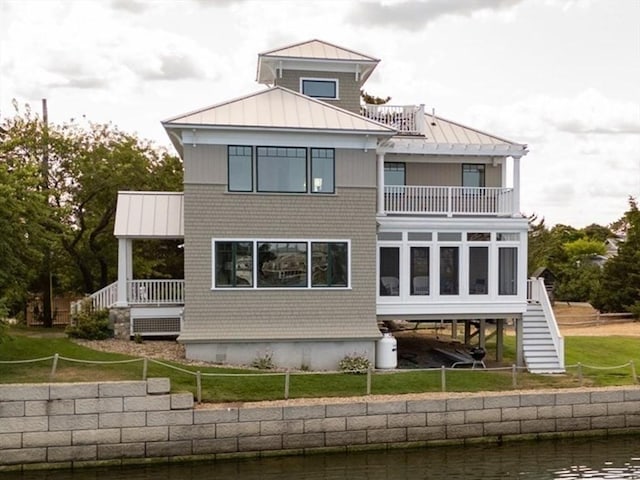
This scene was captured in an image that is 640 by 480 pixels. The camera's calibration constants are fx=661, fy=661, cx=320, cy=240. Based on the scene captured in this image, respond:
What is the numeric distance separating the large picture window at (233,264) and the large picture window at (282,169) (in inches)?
69.4

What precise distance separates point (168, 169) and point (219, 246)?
427 inches

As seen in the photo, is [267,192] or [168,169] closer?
[267,192]

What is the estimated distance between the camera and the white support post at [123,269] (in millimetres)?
20344

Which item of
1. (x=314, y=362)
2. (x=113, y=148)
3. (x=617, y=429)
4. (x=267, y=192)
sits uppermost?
(x=113, y=148)

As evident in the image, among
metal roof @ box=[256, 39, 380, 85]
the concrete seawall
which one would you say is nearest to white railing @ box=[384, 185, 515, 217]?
metal roof @ box=[256, 39, 380, 85]

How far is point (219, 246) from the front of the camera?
1859cm

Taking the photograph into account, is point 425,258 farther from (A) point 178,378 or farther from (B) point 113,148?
(B) point 113,148

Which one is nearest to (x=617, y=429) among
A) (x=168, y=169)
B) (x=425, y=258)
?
(x=425, y=258)

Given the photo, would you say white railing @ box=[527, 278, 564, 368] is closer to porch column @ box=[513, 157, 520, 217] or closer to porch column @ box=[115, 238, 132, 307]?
porch column @ box=[513, 157, 520, 217]

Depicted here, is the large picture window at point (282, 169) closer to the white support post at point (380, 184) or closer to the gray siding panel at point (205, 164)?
the gray siding panel at point (205, 164)

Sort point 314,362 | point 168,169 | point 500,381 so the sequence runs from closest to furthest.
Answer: point 500,381
point 314,362
point 168,169

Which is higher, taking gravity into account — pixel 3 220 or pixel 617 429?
pixel 3 220

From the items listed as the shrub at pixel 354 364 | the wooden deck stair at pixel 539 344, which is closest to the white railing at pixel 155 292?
the shrub at pixel 354 364

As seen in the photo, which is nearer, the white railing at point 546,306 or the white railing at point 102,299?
the white railing at point 546,306
